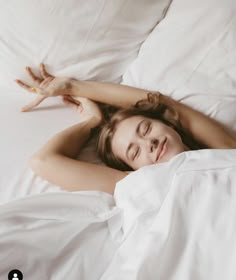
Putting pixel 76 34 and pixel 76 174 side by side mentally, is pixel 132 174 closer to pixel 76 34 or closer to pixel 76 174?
pixel 76 174

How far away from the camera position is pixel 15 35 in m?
1.25

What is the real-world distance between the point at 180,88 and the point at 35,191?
458 mm

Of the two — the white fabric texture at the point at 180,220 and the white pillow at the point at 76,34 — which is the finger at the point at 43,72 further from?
the white fabric texture at the point at 180,220

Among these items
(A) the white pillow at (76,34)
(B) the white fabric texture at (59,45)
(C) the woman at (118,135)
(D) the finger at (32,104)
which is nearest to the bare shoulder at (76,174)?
(C) the woman at (118,135)

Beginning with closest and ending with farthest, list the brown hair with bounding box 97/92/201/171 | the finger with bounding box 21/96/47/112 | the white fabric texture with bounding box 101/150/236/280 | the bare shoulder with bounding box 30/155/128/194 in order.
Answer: the white fabric texture with bounding box 101/150/236/280
the bare shoulder with bounding box 30/155/128/194
the brown hair with bounding box 97/92/201/171
the finger with bounding box 21/96/47/112

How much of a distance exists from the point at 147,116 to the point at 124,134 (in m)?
0.08

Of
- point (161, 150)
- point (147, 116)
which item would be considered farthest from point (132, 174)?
point (147, 116)

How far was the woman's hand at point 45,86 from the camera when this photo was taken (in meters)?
1.25

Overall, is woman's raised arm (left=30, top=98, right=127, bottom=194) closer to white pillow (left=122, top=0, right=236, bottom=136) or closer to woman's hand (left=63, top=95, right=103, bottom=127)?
woman's hand (left=63, top=95, right=103, bottom=127)

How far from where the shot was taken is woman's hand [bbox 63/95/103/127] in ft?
3.95

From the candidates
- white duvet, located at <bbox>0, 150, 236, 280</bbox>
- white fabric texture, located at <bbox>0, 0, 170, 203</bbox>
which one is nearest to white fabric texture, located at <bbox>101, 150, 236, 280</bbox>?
white duvet, located at <bbox>0, 150, 236, 280</bbox>

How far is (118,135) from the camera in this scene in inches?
43.4

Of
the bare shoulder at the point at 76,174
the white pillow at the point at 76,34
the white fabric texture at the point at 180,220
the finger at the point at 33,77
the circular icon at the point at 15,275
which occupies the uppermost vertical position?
the white pillow at the point at 76,34

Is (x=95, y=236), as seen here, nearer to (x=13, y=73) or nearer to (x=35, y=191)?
(x=35, y=191)
